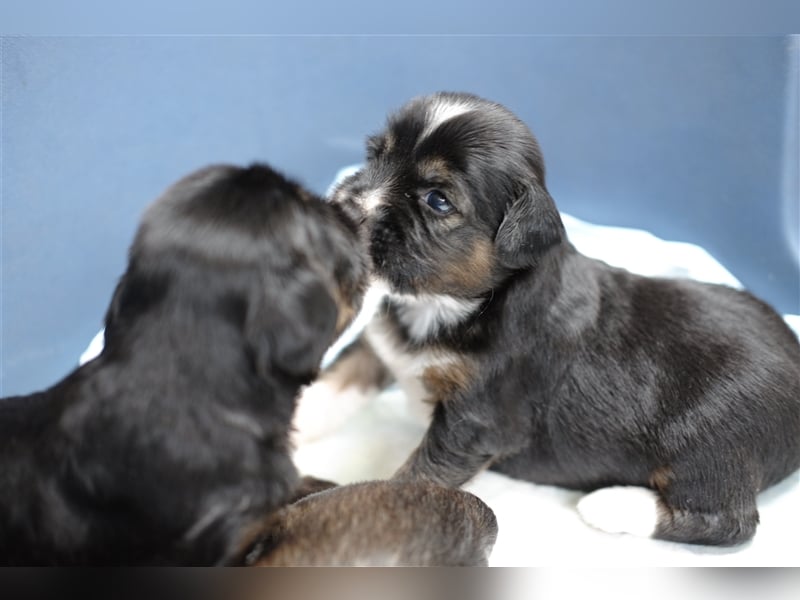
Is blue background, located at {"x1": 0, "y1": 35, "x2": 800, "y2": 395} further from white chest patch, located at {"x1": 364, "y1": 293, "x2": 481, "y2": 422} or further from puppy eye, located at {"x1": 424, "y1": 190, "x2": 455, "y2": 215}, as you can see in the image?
white chest patch, located at {"x1": 364, "y1": 293, "x2": 481, "y2": 422}

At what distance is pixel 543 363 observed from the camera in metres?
2.83

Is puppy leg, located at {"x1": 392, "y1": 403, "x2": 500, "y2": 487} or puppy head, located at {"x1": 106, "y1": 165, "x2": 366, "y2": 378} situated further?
puppy leg, located at {"x1": 392, "y1": 403, "x2": 500, "y2": 487}

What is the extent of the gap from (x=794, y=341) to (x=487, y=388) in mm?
1138

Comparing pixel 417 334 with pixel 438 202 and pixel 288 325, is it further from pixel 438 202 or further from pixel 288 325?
pixel 288 325

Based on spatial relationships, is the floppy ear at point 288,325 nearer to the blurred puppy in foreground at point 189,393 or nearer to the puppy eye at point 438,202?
the blurred puppy in foreground at point 189,393

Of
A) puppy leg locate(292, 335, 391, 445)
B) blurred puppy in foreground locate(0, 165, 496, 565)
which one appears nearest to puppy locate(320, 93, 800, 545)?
puppy leg locate(292, 335, 391, 445)

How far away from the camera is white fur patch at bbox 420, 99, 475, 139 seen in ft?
8.45

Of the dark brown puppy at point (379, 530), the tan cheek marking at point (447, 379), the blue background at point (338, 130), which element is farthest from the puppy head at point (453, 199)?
the dark brown puppy at point (379, 530)

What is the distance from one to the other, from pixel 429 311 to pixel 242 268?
3.50 ft

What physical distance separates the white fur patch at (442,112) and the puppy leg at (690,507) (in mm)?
1339

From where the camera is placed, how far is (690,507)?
289 centimetres

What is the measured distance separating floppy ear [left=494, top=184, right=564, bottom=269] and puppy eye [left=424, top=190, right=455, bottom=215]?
0.16 m

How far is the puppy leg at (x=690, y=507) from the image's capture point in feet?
9.34

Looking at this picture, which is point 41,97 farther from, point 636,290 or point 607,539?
point 607,539
